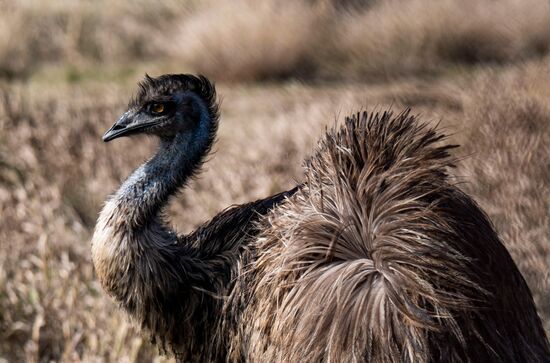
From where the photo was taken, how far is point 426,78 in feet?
36.3

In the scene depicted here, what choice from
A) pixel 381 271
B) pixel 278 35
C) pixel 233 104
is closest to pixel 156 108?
pixel 381 271

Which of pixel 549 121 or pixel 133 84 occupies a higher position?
pixel 133 84

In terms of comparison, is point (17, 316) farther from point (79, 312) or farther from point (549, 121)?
point (549, 121)

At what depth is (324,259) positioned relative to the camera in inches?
158

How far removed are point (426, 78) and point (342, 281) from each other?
24.4ft

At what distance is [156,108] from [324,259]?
1153mm

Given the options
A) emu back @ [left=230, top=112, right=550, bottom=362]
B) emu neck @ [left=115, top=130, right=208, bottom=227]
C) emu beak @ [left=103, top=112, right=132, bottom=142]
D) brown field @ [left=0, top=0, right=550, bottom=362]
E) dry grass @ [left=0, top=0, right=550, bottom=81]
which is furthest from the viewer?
dry grass @ [left=0, top=0, right=550, bottom=81]

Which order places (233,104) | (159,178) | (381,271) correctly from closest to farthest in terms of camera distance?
(381,271) → (159,178) → (233,104)

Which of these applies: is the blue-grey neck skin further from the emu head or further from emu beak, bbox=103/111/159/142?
emu beak, bbox=103/111/159/142

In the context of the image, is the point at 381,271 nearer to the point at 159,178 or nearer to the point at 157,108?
the point at 159,178

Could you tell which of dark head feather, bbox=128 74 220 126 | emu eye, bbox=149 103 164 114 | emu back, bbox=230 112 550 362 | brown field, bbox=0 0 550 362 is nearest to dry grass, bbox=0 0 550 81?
brown field, bbox=0 0 550 362

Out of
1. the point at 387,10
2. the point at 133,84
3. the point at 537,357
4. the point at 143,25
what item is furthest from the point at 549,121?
the point at 143,25

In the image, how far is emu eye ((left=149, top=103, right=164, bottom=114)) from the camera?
15.5ft

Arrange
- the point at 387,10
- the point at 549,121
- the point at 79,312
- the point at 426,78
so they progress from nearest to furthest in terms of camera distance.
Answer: the point at 79,312 → the point at 549,121 → the point at 426,78 → the point at 387,10
